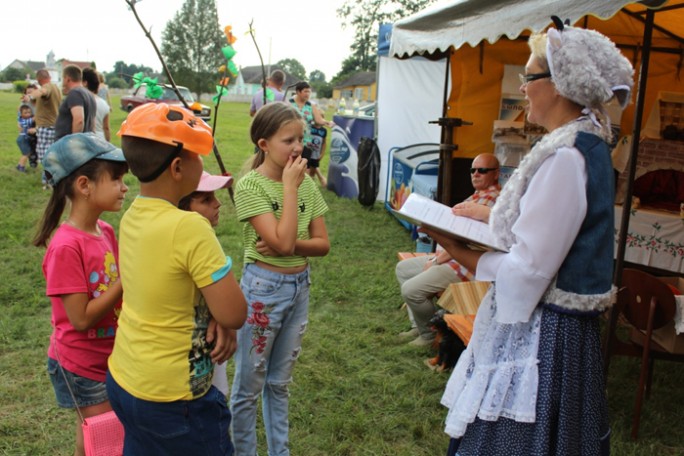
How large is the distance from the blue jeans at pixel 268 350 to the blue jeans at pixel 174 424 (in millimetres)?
623

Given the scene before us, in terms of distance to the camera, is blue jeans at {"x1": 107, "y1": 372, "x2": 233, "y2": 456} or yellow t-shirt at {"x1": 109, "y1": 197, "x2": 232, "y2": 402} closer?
yellow t-shirt at {"x1": 109, "y1": 197, "x2": 232, "y2": 402}

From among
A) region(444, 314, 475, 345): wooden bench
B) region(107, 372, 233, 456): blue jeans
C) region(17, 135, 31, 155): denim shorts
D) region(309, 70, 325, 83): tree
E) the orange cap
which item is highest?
region(309, 70, 325, 83): tree

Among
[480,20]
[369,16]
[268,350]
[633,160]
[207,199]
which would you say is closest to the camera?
[207,199]

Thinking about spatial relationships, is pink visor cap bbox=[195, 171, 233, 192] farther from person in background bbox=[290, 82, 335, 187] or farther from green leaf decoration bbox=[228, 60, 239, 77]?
person in background bbox=[290, 82, 335, 187]

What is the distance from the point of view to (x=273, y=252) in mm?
2314

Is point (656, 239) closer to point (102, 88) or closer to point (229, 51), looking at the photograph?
point (229, 51)

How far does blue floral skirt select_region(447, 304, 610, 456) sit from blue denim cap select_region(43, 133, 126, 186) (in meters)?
1.51

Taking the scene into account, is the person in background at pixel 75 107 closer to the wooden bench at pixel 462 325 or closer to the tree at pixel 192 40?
the wooden bench at pixel 462 325

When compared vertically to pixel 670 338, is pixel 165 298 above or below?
above

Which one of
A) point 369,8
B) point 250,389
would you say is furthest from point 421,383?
point 369,8

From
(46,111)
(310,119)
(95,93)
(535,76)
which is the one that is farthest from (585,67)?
(46,111)

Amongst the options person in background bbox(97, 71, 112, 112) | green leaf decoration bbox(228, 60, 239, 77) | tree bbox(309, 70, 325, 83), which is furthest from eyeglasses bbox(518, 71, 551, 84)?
tree bbox(309, 70, 325, 83)

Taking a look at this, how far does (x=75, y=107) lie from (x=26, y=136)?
176 inches

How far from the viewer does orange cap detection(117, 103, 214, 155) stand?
156 cm
